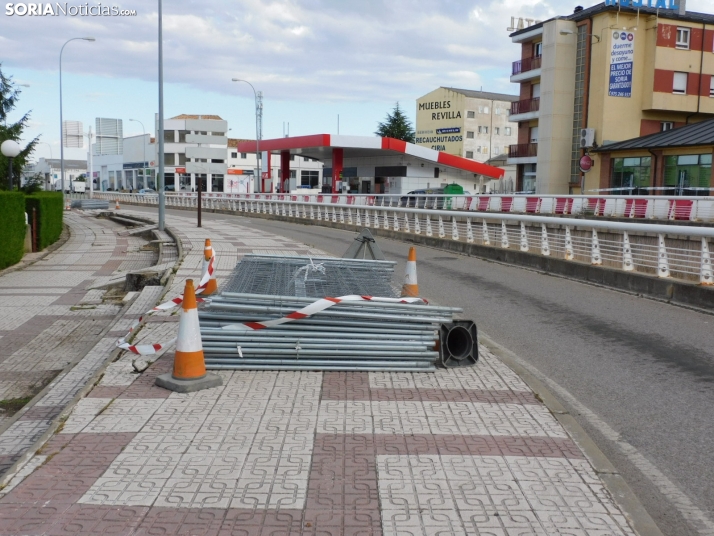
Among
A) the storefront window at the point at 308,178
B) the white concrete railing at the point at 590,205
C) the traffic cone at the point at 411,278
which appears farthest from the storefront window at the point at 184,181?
the traffic cone at the point at 411,278

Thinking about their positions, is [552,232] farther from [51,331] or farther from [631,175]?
[51,331]

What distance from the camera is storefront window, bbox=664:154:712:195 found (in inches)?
1513

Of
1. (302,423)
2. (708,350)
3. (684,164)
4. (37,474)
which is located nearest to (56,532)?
(37,474)

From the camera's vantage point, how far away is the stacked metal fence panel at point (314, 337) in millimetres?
6930

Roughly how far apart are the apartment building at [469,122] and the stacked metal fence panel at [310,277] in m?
87.7

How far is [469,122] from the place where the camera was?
96.1 meters

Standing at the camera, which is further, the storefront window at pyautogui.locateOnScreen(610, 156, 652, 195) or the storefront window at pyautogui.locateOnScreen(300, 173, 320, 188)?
the storefront window at pyautogui.locateOnScreen(300, 173, 320, 188)

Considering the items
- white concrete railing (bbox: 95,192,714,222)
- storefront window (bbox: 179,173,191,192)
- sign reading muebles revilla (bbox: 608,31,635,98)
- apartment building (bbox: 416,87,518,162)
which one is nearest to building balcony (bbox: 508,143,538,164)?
sign reading muebles revilla (bbox: 608,31,635,98)

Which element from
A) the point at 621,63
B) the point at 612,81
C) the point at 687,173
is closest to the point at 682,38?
the point at 621,63

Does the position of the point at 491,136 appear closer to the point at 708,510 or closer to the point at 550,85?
the point at 550,85

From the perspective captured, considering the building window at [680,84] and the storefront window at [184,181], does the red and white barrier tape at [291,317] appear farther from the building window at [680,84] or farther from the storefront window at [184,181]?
the storefront window at [184,181]

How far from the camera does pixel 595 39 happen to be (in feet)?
161

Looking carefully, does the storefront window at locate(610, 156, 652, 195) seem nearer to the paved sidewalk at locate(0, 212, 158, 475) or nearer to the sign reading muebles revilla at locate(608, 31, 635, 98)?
the sign reading muebles revilla at locate(608, 31, 635, 98)

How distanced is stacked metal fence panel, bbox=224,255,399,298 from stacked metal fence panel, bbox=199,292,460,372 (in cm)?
91
